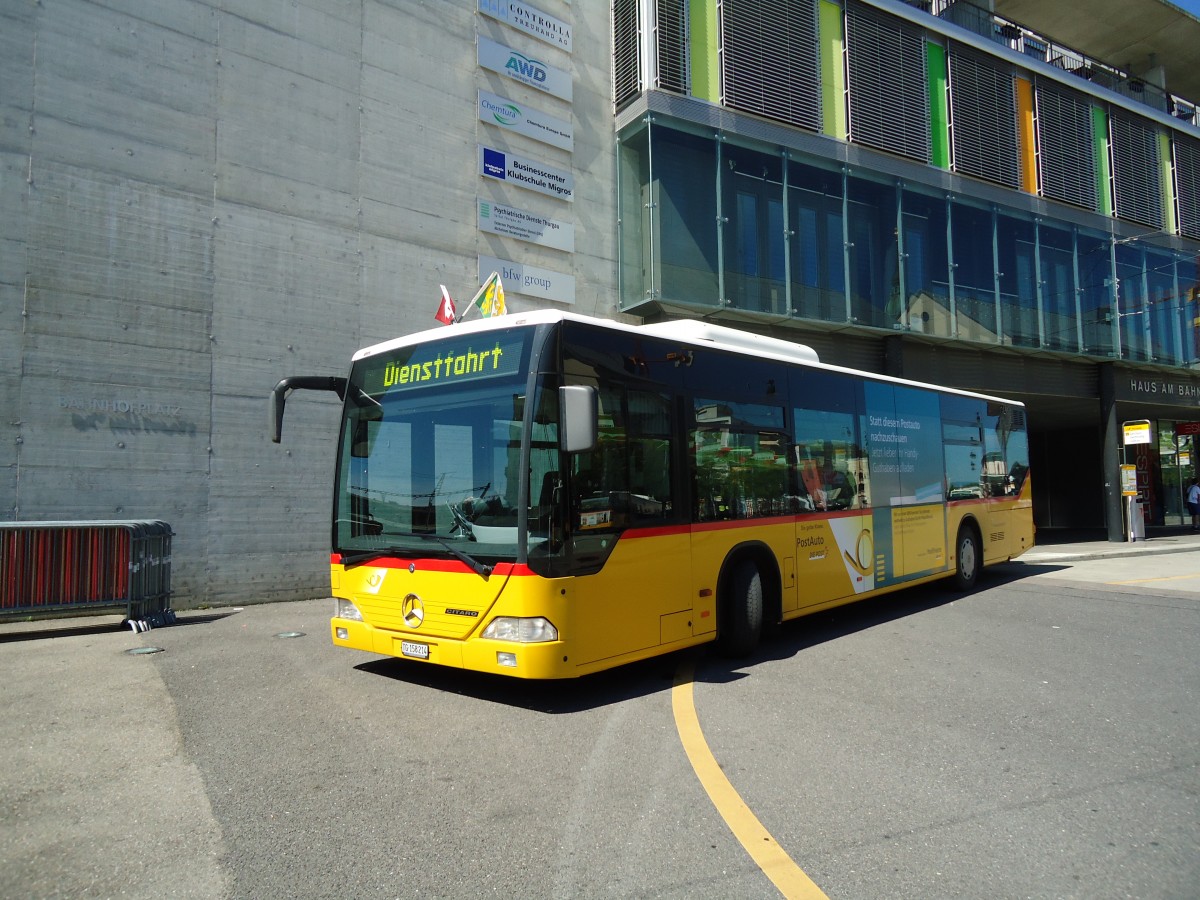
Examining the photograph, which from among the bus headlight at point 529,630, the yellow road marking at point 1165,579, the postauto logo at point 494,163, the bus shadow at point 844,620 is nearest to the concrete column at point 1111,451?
the yellow road marking at point 1165,579

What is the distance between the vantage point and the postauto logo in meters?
14.2

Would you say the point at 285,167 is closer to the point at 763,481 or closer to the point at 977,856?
the point at 763,481

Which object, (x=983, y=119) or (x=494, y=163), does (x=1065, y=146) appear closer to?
(x=983, y=119)

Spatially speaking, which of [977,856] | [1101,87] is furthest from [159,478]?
[1101,87]

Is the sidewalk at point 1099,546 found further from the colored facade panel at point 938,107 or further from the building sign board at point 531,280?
the building sign board at point 531,280

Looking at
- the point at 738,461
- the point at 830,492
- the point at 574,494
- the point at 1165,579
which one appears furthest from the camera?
the point at 1165,579

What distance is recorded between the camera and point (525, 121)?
14.8 meters

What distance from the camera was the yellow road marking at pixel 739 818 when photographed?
3242mm

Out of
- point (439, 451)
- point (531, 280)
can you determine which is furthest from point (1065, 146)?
point (439, 451)

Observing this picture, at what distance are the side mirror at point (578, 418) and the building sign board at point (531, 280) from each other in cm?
909

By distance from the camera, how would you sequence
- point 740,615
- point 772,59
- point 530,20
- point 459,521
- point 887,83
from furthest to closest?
point 887,83 < point 772,59 < point 530,20 < point 740,615 < point 459,521

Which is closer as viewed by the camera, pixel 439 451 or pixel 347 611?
pixel 439 451

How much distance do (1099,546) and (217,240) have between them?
22678 millimetres

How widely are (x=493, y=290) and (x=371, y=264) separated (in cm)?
204
